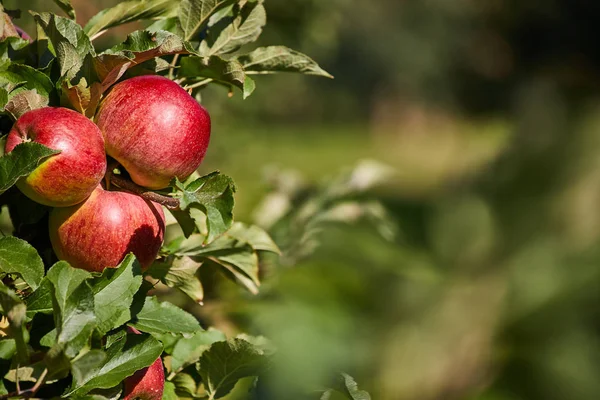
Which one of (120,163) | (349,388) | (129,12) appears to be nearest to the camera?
(349,388)


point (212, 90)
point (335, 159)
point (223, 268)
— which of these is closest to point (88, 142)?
point (223, 268)

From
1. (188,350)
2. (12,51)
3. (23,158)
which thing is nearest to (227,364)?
(188,350)

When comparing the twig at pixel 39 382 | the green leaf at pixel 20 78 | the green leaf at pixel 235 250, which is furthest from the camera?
the green leaf at pixel 235 250

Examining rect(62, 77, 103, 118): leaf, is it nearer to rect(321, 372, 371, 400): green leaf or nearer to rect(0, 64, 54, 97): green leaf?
rect(0, 64, 54, 97): green leaf

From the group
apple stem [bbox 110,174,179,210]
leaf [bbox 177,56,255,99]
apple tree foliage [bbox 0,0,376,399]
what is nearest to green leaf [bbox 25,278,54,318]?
apple tree foliage [bbox 0,0,376,399]

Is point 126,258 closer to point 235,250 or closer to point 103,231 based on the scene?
point 103,231

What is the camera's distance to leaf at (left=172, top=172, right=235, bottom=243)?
673 millimetres

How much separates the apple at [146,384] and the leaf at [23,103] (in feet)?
0.72

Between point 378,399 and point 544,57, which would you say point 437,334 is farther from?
point 544,57

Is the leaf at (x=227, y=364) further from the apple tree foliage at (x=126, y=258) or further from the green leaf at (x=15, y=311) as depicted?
the green leaf at (x=15, y=311)

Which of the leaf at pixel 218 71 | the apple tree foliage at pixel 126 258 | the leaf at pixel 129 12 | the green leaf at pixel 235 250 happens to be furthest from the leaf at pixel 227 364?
the leaf at pixel 129 12

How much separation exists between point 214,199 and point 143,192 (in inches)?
3.5

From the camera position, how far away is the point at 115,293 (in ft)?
2.13

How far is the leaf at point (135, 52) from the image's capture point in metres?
0.69
